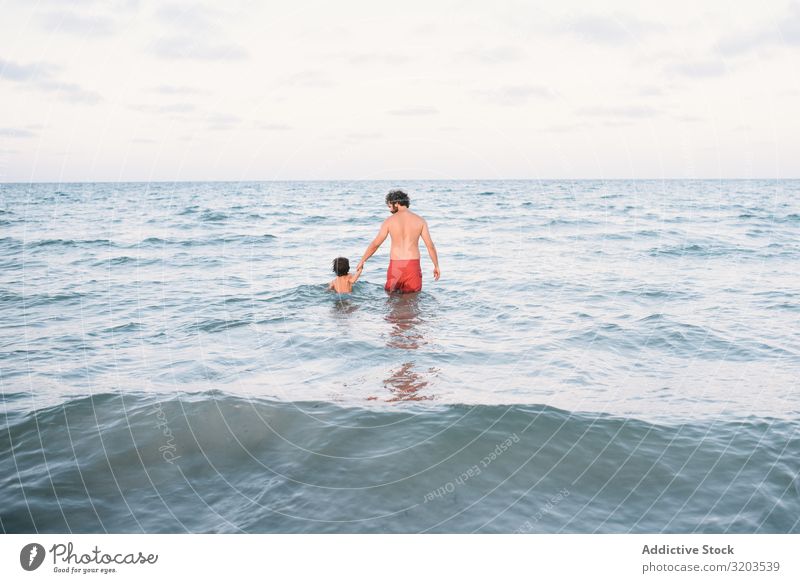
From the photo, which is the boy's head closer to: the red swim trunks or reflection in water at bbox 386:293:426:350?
the red swim trunks

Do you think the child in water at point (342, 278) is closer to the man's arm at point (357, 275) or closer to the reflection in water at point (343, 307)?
the man's arm at point (357, 275)

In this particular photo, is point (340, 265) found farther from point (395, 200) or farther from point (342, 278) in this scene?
point (395, 200)

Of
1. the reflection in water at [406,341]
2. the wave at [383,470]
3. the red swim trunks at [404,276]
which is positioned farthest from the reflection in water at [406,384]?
the red swim trunks at [404,276]

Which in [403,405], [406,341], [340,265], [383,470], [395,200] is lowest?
[383,470]

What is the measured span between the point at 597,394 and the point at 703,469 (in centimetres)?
173

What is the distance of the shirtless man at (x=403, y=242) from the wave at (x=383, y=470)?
5.66 metres

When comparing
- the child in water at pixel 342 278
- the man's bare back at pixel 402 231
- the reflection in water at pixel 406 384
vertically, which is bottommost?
the reflection in water at pixel 406 384

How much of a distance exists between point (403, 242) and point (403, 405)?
18.5 feet

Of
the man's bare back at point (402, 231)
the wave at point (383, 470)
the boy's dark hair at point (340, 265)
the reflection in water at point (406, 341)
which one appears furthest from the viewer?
the boy's dark hair at point (340, 265)

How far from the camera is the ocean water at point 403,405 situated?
4426 millimetres

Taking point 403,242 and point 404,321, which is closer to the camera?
point 404,321

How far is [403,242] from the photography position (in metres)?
11.4

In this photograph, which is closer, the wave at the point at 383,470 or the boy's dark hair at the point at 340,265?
the wave at the point at 383,470

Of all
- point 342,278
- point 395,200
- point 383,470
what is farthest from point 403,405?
point 342,278
